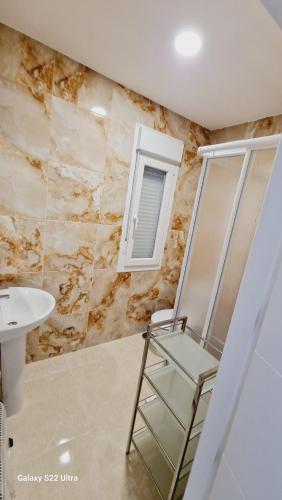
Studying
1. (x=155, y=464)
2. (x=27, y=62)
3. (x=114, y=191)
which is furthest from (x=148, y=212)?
(x=155, y=464)

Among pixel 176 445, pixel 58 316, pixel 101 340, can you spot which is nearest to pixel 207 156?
pixel 176 445

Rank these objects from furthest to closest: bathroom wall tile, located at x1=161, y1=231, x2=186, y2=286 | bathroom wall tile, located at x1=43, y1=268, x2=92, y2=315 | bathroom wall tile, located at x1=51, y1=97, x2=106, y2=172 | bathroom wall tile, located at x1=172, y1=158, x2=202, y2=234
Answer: bathroom wall tile, located at x1=161, y1=231, x2=186, y2=286
bathroom wall tile, located at x1=172, y1=158, x2=202, y2=234
bathroom wall tile, located at x1=43, y1=268, x2=92, y2=315
bathroom wall tile, located at x1=51, y1=97, x2=106, y2=172

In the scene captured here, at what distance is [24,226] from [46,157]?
508 mm

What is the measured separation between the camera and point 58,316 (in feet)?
6.17

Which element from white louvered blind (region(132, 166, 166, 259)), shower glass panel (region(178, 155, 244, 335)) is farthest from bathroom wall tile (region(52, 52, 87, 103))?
shower glass panel (region(178, 155, 244, 335))

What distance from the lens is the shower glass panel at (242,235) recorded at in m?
0.99

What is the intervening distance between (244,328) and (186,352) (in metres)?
0.65

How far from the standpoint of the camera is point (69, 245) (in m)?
1.79

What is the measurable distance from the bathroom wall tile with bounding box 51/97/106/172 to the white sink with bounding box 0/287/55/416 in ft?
3.29

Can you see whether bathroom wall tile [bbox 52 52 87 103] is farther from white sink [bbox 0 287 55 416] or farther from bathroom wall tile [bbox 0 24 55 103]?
white sink [bbox 0 287 55 416]

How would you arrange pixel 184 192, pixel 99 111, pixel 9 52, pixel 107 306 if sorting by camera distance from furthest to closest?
1. pixel 184 192
2. pixel 107 306
3. pixel 99 111
4. pixel 9 52

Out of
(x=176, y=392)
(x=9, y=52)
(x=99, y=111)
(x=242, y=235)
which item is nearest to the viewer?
(x=242, y=235)

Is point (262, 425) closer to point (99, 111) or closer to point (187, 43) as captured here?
point (187, 43)

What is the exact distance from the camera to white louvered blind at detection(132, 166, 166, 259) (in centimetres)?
214
